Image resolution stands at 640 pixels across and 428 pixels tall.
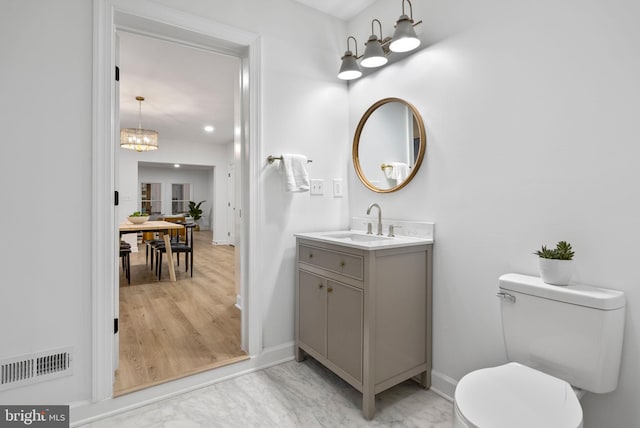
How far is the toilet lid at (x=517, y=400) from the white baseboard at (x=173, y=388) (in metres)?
1.38

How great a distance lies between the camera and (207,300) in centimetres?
353

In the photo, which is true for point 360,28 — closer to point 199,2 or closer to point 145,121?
point 199,2

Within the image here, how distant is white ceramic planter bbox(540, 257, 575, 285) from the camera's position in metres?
1.29

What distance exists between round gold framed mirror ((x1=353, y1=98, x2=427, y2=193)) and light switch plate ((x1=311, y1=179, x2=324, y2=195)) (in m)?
0.29

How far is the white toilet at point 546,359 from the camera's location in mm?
997

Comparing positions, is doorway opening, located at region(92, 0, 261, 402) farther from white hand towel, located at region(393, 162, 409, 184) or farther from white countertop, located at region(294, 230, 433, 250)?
white hand towel, located at region(393, 162, 409, 184)

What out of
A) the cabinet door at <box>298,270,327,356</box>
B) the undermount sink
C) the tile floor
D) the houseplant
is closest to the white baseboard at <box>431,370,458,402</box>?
the tile floor

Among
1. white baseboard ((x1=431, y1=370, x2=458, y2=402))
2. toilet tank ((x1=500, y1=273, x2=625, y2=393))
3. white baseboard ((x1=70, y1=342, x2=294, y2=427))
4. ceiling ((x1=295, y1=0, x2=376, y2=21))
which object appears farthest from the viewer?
ceiling ((x1=295, y1=0, x2=376, y2=21))

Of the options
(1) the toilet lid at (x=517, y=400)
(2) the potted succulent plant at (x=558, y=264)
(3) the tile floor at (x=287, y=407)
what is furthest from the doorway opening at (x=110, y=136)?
(2) the potted succulent plant at (x=558, y=264)

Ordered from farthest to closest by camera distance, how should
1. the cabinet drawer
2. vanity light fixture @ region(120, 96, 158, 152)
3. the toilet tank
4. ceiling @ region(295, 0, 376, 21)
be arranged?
1. vanity light fixture @ region(120, 96, 158, 152)
2. ceiling @ region(295, 0, 376, 21)
3. the cabinet drawer
4. the toilet tank

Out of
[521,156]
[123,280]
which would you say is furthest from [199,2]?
[123,280]
